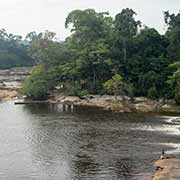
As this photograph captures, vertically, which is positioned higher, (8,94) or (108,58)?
(108,58)

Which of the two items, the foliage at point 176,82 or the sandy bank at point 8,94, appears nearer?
the foliage at point 176,82

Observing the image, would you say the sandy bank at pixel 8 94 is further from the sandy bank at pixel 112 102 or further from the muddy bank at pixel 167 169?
the muddy bank at pixel 167 169

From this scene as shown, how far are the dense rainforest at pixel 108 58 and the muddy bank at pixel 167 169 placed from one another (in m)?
37.4

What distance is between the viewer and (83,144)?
4766 centimetres

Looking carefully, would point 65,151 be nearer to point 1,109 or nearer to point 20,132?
point 20,132

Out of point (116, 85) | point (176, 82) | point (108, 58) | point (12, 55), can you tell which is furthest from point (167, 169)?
point (12, 55)

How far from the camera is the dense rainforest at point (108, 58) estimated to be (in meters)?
80.2

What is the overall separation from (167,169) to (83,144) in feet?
41.6

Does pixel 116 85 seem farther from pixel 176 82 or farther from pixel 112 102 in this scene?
pixel 176 82

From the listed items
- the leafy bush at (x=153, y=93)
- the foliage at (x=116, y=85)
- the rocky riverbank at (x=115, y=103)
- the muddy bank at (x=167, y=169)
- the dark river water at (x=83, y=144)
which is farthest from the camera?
the foliage at (x=116, y=85)

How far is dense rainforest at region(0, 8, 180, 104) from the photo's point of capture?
80.2m

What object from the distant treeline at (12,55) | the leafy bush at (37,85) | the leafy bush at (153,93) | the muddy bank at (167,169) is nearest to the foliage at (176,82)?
the leafy bush at (153,93)

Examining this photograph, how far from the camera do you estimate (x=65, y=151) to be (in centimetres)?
4472

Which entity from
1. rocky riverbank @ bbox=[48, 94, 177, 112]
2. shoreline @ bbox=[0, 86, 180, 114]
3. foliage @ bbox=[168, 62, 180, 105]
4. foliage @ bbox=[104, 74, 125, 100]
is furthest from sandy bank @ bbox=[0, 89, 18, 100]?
foliage @ bbox=[168, 62, 180, 105]
